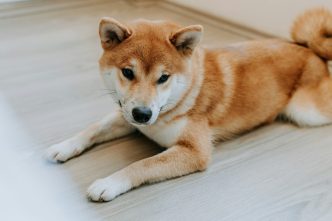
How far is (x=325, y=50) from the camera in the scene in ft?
5.34

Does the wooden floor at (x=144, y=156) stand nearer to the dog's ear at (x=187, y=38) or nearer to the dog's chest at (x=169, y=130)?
the dog's chest at (x=169, y=130)

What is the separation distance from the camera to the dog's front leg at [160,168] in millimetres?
1232

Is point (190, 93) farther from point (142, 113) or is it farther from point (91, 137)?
point (91, 137)

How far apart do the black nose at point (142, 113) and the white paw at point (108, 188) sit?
0.18m

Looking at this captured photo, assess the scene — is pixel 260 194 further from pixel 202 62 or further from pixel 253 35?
pixel 253 35

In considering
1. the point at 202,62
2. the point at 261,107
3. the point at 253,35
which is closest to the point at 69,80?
the point at 202,62

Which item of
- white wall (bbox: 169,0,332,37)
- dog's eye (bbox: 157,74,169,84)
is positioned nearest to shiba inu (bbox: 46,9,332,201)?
dog's eye (bbox: 157,74,169,84)

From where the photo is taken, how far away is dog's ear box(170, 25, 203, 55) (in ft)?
4.09

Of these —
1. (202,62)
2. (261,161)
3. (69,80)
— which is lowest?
(69,80)

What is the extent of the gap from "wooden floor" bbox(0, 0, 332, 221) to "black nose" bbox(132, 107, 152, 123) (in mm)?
217

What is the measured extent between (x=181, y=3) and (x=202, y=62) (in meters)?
1.61

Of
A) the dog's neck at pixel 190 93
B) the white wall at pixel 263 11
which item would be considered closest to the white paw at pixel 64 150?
the dog's neck at pixel 190 93

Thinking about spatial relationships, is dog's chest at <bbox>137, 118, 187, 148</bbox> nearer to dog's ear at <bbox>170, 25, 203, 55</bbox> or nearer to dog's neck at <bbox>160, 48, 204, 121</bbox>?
dog's neck at <bbox>160, 48, 204, 121</bbox>

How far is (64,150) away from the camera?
1415 millimetres
